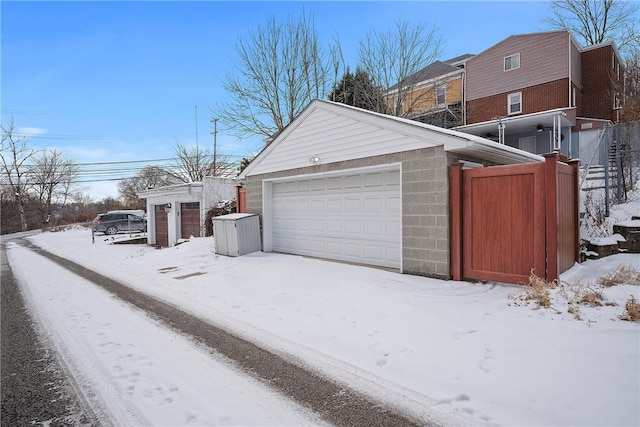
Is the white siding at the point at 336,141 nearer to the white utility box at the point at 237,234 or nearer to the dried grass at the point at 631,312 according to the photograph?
the white utility box at the point at 237,234

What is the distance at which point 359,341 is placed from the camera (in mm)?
3891

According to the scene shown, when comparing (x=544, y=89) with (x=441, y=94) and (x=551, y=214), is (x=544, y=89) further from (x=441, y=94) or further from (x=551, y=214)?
(x=551, y=214)

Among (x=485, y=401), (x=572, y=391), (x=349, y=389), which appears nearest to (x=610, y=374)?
(x=572, y=391)

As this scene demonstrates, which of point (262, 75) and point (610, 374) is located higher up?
point (262, 75)

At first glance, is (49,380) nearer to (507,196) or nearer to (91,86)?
(507,196)

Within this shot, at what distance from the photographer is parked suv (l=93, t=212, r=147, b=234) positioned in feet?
77.8

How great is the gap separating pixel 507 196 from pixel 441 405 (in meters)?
4.18

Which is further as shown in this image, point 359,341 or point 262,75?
point 262,75

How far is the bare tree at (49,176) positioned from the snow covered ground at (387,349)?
41665 millimetres

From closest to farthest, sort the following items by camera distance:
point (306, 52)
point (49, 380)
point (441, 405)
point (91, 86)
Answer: point (441, 405), point (49, 380), point (91, 86), point (306, 52)

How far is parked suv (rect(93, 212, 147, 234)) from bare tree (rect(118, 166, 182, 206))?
15164 millimetres

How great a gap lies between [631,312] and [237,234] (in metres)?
8.32

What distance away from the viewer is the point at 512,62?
19578 millimetres

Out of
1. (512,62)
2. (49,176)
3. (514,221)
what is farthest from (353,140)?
(49,176)
